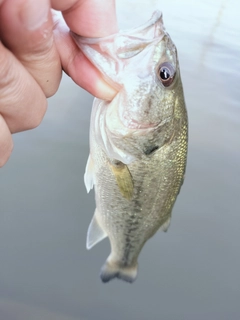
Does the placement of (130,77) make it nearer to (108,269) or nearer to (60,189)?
(108,269)

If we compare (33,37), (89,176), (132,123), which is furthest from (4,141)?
(89,176)

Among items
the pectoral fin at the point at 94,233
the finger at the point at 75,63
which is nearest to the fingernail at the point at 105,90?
the finger at the point at 75,63

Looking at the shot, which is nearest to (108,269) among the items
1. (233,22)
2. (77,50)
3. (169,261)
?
(169,261)

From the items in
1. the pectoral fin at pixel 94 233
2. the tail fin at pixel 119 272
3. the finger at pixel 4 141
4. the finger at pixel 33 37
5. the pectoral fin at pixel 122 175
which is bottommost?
the tail fin at pixel 119 272

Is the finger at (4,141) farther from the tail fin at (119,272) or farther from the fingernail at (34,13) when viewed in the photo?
the tail fin at (119,272)

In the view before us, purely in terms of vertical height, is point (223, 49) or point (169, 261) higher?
point (223, 49)
